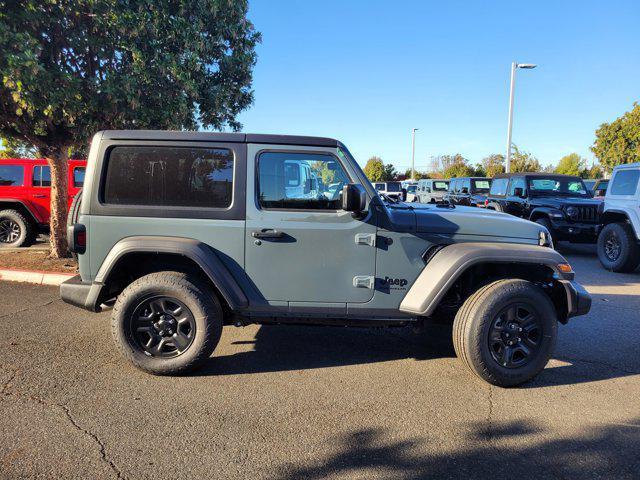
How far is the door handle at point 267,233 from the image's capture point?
11.1ft

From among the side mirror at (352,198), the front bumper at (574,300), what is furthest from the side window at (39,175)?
the front bumper at (574,300)

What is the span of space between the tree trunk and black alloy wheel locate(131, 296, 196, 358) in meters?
5.22

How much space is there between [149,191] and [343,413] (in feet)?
7.52

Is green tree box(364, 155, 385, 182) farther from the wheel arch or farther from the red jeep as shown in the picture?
the wheel arch

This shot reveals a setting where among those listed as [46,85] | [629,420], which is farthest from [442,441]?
[46,85]

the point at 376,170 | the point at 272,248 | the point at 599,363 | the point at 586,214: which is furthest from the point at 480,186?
the point at 376,170

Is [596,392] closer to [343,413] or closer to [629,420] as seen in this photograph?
[629,420]

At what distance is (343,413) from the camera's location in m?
2.99

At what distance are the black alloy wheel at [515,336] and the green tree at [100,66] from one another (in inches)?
228

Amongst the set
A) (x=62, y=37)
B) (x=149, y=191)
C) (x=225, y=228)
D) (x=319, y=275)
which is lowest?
(x=319, y=275)

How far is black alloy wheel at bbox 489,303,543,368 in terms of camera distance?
339cm

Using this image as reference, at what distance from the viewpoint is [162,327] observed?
3.49 meters

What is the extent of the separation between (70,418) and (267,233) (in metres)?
1.83

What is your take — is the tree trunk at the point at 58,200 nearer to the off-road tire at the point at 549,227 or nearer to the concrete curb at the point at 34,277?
the concrete curb at the point at 34,277
